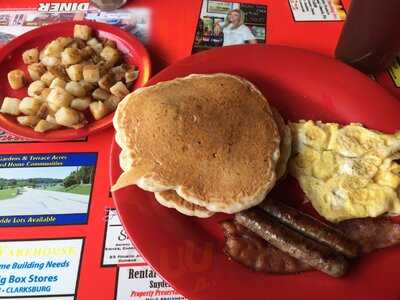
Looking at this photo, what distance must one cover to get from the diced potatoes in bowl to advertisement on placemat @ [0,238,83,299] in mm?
424

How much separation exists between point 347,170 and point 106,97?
93cm

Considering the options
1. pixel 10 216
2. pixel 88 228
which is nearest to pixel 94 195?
pixel 88 228

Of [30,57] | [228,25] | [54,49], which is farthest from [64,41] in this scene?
[228,25]

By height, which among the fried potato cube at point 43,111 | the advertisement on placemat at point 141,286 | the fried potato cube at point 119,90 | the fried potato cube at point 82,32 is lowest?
the advertisement on placemat at point 141,286

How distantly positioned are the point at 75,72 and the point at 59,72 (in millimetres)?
72

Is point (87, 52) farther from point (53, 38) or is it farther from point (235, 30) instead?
point (235, 30)

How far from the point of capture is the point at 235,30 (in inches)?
78.2

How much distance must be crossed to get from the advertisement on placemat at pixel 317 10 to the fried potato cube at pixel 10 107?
1313 mm

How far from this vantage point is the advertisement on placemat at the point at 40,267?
1310mm

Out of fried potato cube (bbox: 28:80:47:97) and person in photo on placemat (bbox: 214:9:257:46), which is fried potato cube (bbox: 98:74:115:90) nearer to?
fried potato cube (bbox: 28:80:47:97)

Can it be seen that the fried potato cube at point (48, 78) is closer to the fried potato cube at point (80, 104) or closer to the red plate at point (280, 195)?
the fried potato cube at point (80, 104)

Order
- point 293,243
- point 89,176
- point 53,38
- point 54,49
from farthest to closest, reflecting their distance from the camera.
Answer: point 53,38 → point 54,49 → point 89,176 → point 293,243

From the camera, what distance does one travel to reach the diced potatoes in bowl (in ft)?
5.16

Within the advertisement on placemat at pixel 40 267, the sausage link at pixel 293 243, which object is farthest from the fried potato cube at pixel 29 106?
the sausage link at pixel 293 243
